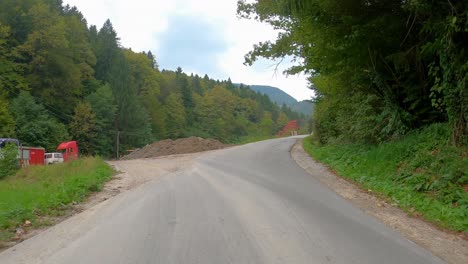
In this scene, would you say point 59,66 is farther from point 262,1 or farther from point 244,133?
point 244,133

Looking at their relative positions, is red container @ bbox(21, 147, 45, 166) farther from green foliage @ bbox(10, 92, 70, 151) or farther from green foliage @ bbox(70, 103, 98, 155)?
green foliage @ bbox(70, 103, 98, 155)

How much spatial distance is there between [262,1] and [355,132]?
6401 mm

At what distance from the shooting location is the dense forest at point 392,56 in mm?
9023

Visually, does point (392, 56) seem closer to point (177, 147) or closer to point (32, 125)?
point (177, 147)

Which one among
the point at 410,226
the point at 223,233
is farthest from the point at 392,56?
the point at 223,233

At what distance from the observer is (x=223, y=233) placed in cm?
580

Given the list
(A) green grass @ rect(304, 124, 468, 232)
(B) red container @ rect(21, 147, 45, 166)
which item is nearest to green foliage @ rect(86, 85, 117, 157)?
(B) red container @ rect(21, 147, 45, 166)

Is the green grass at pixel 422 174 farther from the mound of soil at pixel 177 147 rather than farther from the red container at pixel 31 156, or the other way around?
the red container at pixel 31 156

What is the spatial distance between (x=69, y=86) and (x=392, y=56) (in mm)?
56092

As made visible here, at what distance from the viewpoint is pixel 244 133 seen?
119m

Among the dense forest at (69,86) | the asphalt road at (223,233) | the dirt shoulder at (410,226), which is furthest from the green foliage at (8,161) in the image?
the dirt shoulder at (410,226)

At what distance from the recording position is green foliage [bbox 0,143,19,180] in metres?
22.7

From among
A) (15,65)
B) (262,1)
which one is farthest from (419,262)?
(15,65)

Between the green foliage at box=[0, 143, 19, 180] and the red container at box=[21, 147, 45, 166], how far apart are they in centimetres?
463
